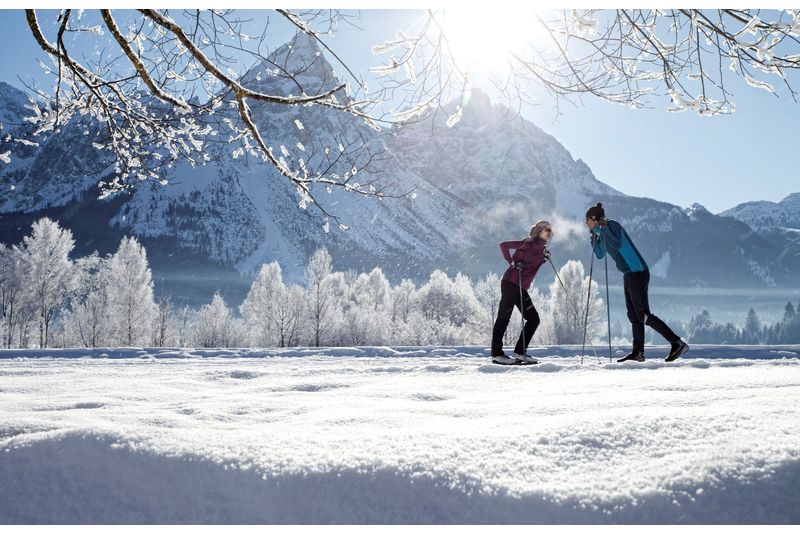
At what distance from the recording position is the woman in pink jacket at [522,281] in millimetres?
6359

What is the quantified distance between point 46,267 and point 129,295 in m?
5.98

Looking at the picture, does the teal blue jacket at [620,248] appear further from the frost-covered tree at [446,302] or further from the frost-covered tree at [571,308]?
the frost-covered tree at [446,302]

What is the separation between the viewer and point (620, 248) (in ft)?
20.0

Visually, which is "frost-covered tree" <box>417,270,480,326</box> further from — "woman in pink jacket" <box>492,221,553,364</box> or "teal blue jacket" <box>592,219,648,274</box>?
"teal blue jacket" <box>592,219,648,274</box>

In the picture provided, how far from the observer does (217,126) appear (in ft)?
15.0

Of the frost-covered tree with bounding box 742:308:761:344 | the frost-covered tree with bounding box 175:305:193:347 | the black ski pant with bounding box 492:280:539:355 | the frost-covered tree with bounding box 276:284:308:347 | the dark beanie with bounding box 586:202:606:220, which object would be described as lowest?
the frost-covered tree with bounding box 742:308:761:344

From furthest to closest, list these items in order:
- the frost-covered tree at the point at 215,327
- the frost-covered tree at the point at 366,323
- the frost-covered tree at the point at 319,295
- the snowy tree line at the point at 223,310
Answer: the frost-covered tree at the point at 215,327
the frost-covered tree at the point at 366,323
the frost-covered tree at the point at 319,295
the snowy tree line at the point at 223,310

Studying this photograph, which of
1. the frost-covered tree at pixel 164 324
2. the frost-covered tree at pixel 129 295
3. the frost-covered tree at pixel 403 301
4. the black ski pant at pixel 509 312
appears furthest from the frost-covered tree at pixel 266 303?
the black ski pant at pixel 509 312

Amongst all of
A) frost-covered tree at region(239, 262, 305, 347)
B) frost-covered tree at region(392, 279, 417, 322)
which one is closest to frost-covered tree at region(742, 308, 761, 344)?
frost-covered tree at region(392, 279, 417, 322)

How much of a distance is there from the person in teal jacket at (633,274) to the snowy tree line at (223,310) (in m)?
28.1

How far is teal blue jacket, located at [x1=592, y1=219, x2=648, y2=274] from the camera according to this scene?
605cm

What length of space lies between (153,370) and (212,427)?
349 centimetres

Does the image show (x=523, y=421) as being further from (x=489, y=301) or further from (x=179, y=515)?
(x=489, y=301)

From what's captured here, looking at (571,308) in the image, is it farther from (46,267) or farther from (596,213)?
(596,213)
